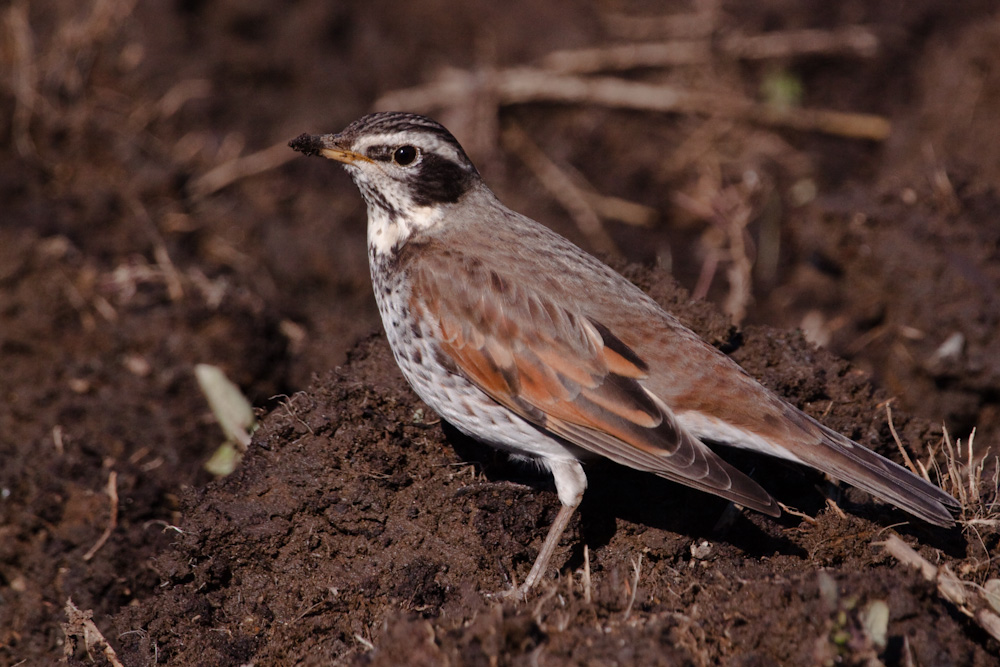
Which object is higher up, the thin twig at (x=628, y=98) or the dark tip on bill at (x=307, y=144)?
the dark tip on bill at (x=307, y=144)

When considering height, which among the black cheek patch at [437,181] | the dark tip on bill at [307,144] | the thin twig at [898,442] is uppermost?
the dark tip on bill at [307,144]

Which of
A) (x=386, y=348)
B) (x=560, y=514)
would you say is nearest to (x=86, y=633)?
(x=386, y=348)

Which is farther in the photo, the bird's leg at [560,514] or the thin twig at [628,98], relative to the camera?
the thin twig at [628,98]

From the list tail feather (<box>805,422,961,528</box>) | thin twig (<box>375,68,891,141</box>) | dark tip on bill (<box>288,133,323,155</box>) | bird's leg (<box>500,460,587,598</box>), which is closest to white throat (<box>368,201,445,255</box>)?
dark tip on bill (<box>288,133,323,155</box>)

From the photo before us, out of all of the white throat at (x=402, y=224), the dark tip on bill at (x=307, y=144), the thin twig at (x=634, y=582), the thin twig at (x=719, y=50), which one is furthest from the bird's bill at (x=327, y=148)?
the thin twig at (x=719, y=50)

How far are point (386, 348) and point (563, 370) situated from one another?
141 centimetres

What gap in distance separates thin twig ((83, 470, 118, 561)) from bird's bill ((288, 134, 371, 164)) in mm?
2427

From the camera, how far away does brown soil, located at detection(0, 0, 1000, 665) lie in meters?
4.45

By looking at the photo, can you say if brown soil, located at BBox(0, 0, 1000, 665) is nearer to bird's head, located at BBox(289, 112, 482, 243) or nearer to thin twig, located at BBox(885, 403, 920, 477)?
thin twig, located at BBox(885, 403, 920, 477)

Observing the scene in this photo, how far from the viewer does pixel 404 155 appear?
5336 millimetres

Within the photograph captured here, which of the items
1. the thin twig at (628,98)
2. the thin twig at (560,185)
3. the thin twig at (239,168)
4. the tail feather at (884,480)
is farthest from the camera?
the thin twig at (628,98)

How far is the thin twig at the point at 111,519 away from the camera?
18.2ft

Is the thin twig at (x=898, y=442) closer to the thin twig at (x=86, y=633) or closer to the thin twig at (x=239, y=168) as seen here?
the thin twig at (x=86, y=633)

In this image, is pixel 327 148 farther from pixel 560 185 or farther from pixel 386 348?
pixel 560 185
